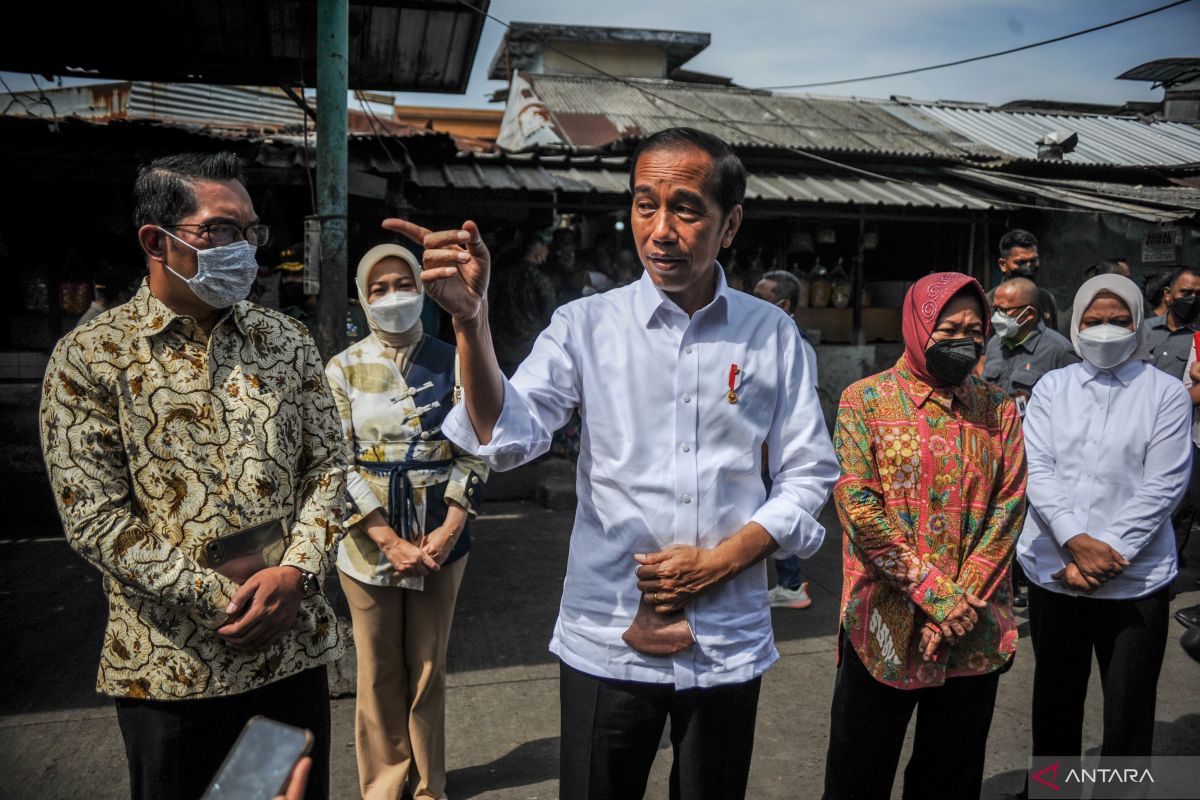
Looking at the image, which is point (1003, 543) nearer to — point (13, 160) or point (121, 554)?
point (121, 554)

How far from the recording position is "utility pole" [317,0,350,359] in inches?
191

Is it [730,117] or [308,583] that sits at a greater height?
[730,117]

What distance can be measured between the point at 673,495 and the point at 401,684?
173 cm

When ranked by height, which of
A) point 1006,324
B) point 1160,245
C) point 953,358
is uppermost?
point 1160,245

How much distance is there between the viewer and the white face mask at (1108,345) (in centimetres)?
310

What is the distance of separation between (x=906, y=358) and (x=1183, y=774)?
4.49 feet

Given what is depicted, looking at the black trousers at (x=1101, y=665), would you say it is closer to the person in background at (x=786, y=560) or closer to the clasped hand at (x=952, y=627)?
the clasped hand at (x=952, y=627)

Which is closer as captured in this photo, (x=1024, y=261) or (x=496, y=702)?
(x=496, y=702)

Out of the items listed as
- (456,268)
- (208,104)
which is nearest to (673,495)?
(456,268)

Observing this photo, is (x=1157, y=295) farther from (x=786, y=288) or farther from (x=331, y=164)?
(x=331, y=164)

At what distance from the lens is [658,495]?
1918 mm

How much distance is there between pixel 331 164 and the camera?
4.85m

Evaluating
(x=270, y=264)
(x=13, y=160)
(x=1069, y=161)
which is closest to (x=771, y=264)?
(x=1069, y=161)

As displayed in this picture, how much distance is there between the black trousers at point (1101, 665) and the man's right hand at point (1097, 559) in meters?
0.14
